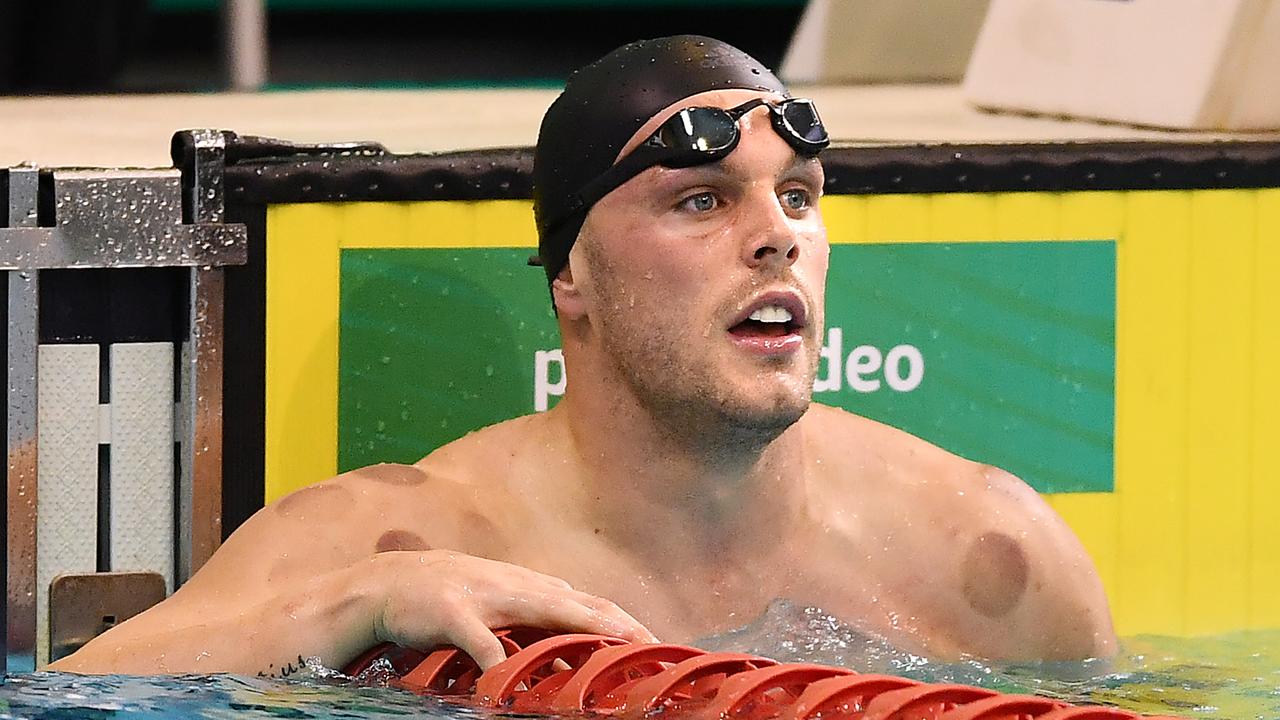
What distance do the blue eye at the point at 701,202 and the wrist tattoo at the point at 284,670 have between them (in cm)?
64

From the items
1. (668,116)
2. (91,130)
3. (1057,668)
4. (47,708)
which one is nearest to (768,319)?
(668,116)

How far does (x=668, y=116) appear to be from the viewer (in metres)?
2.25

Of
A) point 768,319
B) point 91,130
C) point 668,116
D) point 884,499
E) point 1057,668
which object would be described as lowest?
point 1057,668

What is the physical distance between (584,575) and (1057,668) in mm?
586

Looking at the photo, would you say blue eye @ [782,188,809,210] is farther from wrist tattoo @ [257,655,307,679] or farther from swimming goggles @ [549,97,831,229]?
wrist tattoo @ [257,655,307,679]

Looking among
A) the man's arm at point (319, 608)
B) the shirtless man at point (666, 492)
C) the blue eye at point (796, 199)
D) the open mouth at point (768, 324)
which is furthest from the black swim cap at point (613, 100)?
the man's arm at point (319, 608)

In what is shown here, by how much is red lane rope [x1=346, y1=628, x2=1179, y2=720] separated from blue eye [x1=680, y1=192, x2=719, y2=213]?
502 millimetres

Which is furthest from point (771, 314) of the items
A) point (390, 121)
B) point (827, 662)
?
point (390, 121)

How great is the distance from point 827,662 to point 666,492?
27 cm

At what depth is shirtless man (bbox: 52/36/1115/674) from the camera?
2.16m

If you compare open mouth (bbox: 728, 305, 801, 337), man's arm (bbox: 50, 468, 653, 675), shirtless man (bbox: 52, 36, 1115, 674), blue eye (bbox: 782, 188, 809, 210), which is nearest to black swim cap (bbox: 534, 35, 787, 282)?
shirtless man (bbox: 52, 36, 1115, 674)

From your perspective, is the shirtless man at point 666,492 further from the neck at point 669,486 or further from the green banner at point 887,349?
the green banner at point 887,349

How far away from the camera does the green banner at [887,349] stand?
2779 millimetres

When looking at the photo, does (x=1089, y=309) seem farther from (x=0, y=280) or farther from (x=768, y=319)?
(x=0, y=280)
